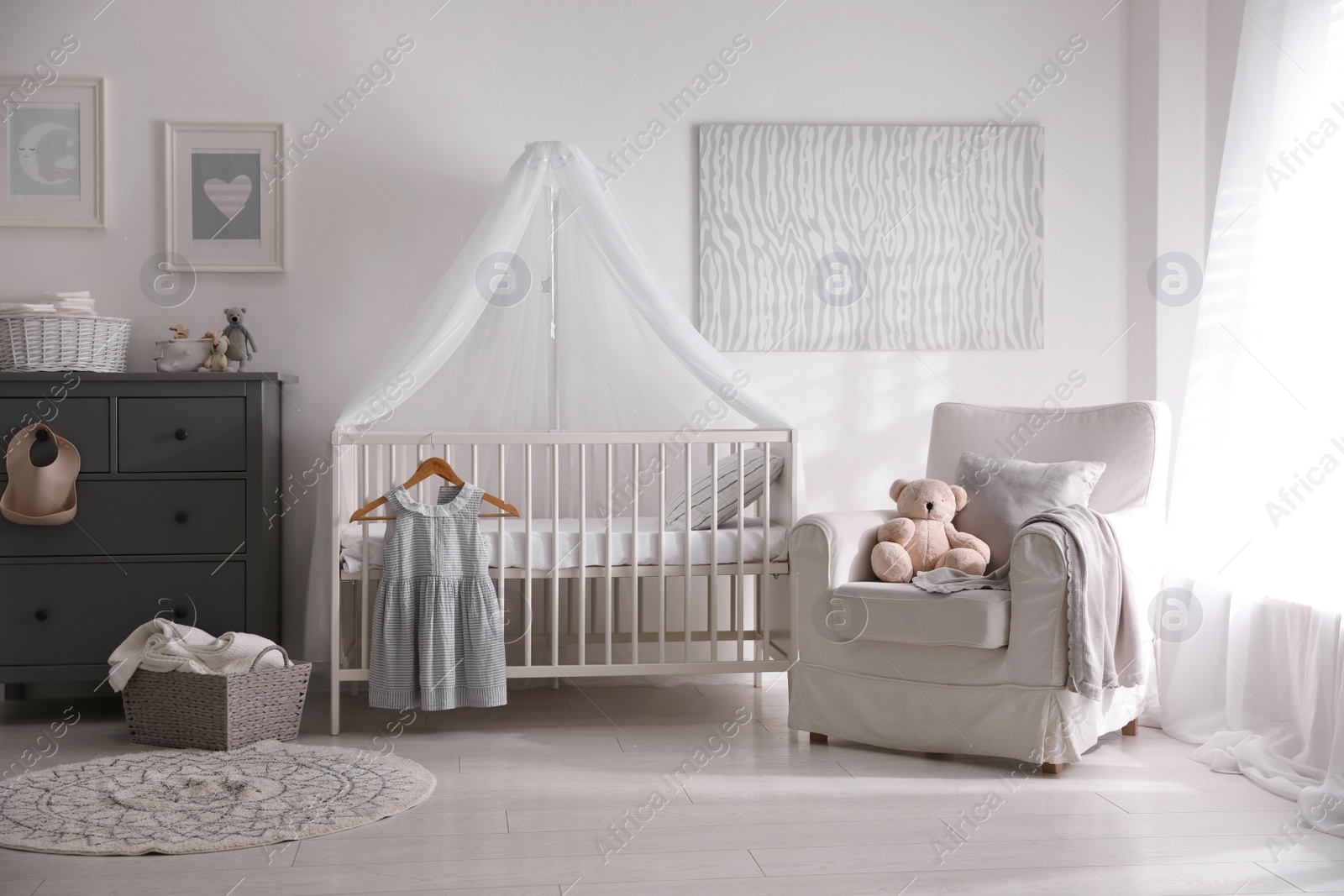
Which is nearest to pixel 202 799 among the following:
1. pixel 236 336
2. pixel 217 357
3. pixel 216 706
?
pixel 216 706

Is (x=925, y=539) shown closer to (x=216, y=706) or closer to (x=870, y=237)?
(x=870, y=237)

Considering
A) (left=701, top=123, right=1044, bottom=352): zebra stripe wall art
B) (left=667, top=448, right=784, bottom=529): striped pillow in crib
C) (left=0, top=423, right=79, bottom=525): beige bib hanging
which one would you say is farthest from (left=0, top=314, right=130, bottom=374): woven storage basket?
(left=701, top=123, right=1044, bottom=352): zebra stripe wall art

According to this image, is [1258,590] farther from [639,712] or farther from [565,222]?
[565,222]

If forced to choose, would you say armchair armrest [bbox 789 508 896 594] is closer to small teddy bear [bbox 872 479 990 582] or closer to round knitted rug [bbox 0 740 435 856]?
small teddy bear [bbox 872 479 990 582]

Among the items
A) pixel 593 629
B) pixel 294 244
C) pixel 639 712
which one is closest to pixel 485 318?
pixel 294 244

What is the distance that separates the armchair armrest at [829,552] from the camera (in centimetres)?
268

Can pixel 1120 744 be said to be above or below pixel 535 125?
below

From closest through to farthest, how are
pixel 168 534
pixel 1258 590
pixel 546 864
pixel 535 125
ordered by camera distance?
pixel 546 864, pixel 1258 590, pixel 168 534, pixel 535 125

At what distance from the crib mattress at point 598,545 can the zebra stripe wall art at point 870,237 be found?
0.84m

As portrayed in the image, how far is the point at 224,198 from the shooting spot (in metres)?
3.37

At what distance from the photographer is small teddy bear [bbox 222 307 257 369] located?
3180 mm

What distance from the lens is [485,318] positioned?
3.25 meters

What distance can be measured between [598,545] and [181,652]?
3.58 feet

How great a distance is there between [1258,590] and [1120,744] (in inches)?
20.6
